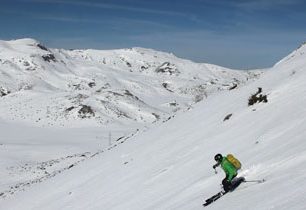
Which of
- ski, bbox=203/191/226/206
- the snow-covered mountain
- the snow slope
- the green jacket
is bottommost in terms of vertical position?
ski, bbox=203/191/226/206

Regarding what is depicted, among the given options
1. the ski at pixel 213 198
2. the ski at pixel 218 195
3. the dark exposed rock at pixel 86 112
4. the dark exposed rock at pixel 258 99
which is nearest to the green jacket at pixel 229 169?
the ski at pixel 218 195

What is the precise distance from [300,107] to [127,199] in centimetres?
833

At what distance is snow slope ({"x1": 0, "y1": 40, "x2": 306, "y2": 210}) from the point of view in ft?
43.9

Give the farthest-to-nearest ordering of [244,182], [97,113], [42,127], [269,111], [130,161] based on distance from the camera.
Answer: [97,113] < [42,127] < [130,161] < [269,111] < [244,182]

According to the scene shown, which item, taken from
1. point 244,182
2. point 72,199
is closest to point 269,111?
point 244,182

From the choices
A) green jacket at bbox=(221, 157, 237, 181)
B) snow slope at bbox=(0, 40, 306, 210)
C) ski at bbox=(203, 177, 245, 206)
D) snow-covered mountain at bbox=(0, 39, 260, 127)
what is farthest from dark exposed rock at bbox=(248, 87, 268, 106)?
snow-covered mountain at bbox=(0, 39, 260, 127)

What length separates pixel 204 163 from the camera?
20609mm

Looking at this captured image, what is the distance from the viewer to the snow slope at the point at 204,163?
1337 cm

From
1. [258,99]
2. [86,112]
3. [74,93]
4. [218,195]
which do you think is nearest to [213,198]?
[218,195]

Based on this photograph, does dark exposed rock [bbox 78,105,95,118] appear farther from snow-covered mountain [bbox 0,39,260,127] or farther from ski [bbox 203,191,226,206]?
ski [bbox 203,191,226,206]

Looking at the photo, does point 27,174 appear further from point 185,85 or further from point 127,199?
point 185,85

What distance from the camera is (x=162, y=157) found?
26250 millimetres

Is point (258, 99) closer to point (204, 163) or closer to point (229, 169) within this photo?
point (204, 163)

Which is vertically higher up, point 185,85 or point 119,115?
point 185,85
